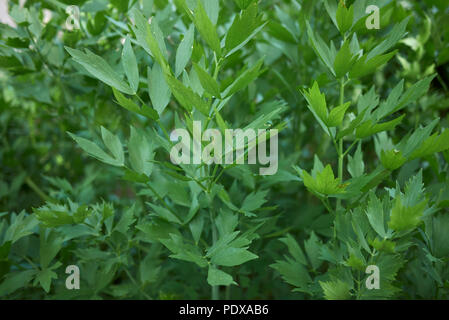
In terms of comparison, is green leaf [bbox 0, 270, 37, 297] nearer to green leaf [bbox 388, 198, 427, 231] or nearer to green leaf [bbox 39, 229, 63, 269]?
green leaf [bbox 39, 229, 63, 269]

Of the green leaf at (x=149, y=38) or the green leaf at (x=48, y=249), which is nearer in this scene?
the green leaf at (x=149, y=38)

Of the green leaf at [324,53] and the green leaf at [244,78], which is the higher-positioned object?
the green leaf at [324,53]

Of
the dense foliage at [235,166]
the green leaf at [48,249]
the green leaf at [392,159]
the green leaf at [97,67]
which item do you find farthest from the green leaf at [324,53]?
the green leaf at [48,249]

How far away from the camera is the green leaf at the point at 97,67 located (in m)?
0.38

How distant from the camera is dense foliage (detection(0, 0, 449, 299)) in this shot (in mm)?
388

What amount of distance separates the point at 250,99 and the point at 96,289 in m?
0.34

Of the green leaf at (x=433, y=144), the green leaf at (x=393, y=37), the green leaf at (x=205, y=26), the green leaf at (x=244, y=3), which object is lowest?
the green leaf at (x=433, y=144)

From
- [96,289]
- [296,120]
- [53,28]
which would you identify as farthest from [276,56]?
[96,289]

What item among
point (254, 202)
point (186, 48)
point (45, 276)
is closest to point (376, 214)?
point (254, 202)

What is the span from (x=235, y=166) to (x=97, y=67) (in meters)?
0.18

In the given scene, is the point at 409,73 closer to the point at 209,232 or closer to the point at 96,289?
the point at 209,232

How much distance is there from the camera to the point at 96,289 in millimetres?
512

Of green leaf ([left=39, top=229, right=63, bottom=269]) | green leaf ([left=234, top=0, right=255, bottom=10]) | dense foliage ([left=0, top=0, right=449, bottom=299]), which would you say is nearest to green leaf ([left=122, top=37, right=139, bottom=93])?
dense foliage ([left=0, top=0, right=449, bottom=299])

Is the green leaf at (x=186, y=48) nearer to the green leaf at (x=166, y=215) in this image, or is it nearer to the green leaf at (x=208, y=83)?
the green leaf at (x=208, y=83)
